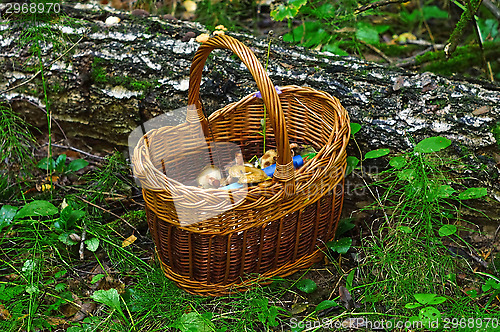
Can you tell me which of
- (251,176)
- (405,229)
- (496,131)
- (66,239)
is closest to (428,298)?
(405,229)

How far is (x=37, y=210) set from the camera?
74.9 inches

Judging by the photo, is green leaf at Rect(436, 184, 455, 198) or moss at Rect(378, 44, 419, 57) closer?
green leaf at Rect(436, 184, 455, 198)

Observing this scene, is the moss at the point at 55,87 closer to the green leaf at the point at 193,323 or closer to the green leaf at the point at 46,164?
the green leaf at the point at 46,164

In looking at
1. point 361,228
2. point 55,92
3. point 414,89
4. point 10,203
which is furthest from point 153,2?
point 361,228

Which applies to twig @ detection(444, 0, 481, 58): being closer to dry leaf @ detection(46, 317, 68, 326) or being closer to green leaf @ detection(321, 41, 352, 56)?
green leaf @ detection(321, 41, 352, 56)

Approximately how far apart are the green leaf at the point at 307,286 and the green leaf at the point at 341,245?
6.9 inches

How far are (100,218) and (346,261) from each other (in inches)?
47.0

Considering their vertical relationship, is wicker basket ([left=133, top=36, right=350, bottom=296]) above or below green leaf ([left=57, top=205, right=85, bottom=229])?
above

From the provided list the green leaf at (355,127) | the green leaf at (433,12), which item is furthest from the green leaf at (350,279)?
the green leaf at (433,12)

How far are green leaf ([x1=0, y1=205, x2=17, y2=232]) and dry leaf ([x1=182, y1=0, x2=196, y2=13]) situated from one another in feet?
7.08

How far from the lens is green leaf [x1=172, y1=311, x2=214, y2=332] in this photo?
145cm

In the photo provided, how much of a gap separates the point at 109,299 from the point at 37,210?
2.09 feet

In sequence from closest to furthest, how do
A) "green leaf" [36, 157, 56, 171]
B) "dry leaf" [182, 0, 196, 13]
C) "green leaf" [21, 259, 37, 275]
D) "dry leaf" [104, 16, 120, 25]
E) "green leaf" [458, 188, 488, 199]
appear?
"green leaf" [458, 188, 488, 199], "green leaf" [21, 259, 37, 275], "green leaf" [36, 157, 56, 171], "dry leaf" [104, 16, 120, 25], "dry leaf" [182, 0, 196, 13]

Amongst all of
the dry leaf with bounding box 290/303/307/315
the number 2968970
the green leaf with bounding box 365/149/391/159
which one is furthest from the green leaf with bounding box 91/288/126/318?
the number 2968970
